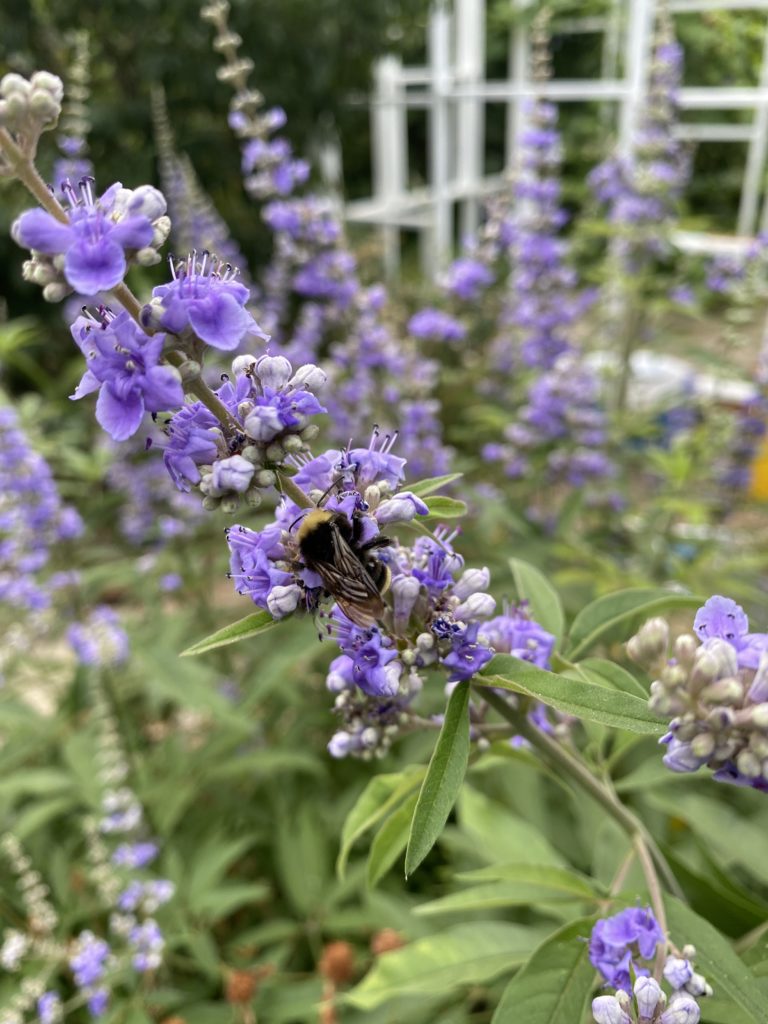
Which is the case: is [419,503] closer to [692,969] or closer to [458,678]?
[458,678]

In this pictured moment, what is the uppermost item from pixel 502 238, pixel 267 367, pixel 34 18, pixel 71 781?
pixel 34 18

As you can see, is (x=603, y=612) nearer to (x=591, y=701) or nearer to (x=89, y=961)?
(x=591, y=701)

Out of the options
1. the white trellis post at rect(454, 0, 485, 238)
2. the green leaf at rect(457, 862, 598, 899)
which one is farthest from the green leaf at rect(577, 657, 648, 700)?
the white trellis post at rect(454, 0, 485, 238)

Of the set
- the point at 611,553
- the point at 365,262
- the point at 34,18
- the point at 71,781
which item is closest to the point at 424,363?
the point at 611,553

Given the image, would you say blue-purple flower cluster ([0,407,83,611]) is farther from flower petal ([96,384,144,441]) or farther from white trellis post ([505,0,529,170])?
white trellis post ([505,0,529,170])

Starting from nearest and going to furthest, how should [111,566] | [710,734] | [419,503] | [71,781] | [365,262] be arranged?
[710,734]
[419,503]
[71,781]
[111,566]
[365,262]

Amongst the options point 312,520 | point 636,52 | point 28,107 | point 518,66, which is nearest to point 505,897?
point 312,520

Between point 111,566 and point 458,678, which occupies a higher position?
point 458,678
